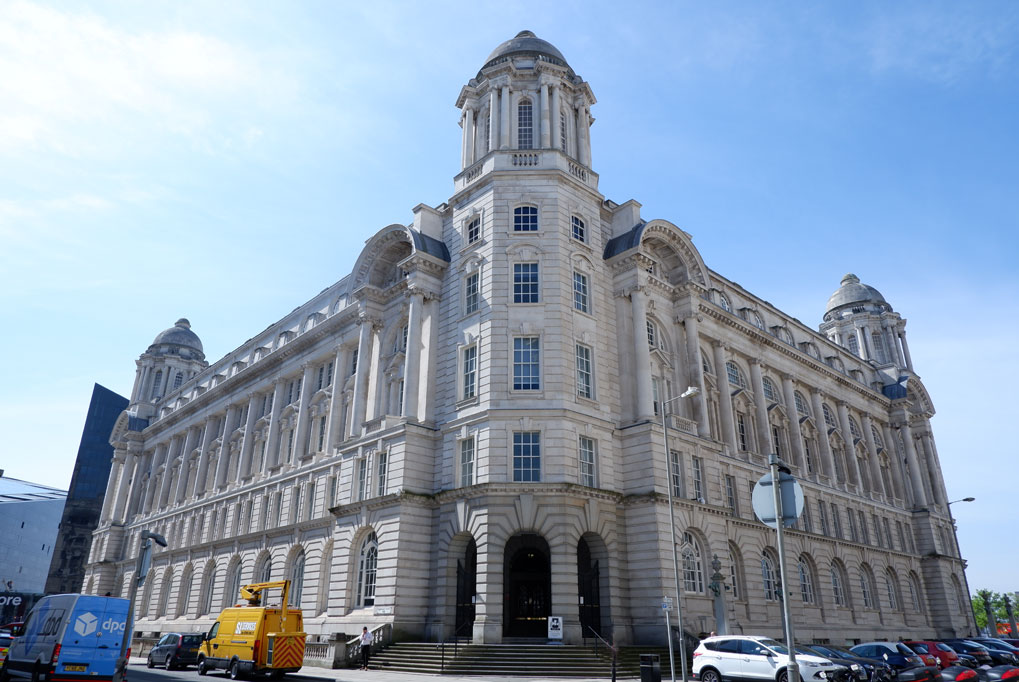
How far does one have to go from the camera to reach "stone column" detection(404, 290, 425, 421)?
36781 millimetres

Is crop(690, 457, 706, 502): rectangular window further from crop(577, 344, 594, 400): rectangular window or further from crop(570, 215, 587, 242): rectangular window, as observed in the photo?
crop(570, 215, 587, 242): rectangular window

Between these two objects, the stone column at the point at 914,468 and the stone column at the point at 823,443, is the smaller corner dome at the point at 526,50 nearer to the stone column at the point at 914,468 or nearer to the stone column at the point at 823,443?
the stone column at the point at 823,443

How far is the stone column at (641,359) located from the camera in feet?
116

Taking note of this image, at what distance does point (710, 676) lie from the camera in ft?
75.5

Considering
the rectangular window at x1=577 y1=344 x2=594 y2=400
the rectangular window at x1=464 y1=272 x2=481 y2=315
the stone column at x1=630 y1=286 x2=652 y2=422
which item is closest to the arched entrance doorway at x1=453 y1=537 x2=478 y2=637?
the rectangular window at x1=577 y1=344 x2=594 y2=400

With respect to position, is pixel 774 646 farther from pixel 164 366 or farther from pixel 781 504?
pixel 164 366

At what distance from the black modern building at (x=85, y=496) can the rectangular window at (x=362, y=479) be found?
222ft

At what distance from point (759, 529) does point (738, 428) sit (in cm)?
747

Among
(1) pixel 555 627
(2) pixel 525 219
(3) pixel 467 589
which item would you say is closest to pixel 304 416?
(3) pixel 467 589

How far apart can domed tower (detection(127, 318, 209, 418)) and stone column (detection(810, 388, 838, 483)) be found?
2700 inches

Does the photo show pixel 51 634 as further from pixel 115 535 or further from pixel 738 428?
pixel 115 535

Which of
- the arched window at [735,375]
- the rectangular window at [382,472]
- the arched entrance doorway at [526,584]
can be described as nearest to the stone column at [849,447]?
the arched window at [735,375]

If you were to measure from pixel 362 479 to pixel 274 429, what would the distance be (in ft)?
58.5

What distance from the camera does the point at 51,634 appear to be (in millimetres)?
20438
